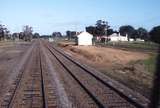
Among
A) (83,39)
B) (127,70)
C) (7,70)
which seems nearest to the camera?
(127,70)

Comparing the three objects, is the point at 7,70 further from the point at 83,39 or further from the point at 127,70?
the point at 83,39

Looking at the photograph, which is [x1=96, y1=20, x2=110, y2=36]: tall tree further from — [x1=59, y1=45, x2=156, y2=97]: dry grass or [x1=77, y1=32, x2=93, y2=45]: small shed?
[x1=59, y1=45, x2=156, y2=97]: dry grass

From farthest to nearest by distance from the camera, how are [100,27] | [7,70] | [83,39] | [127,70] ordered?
1. [100,27]
2. [83,39]
3. [7,70]
4. [127,70]

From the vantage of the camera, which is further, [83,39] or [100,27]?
[100,27]

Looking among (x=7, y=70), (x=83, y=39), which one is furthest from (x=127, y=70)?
(x=83, y=39)

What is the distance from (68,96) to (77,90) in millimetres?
1714

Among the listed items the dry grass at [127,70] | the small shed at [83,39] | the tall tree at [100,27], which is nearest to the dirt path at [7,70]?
the dry grass at [127,70]

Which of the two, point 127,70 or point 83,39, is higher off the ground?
point 127,70

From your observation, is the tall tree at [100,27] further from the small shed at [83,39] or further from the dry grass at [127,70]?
the dry grass at [127,70]

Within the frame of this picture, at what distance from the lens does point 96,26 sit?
7180 inches

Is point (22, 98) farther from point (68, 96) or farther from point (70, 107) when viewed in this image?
point (70, 107)

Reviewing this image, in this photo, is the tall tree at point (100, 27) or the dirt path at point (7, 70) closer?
the dirt path at point (7, 70)

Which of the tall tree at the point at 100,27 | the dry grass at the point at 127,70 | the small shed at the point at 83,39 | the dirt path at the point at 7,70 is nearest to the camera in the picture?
the dry grass at the point at 127,70

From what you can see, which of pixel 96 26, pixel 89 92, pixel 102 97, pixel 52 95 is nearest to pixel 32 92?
pixel 52 95
